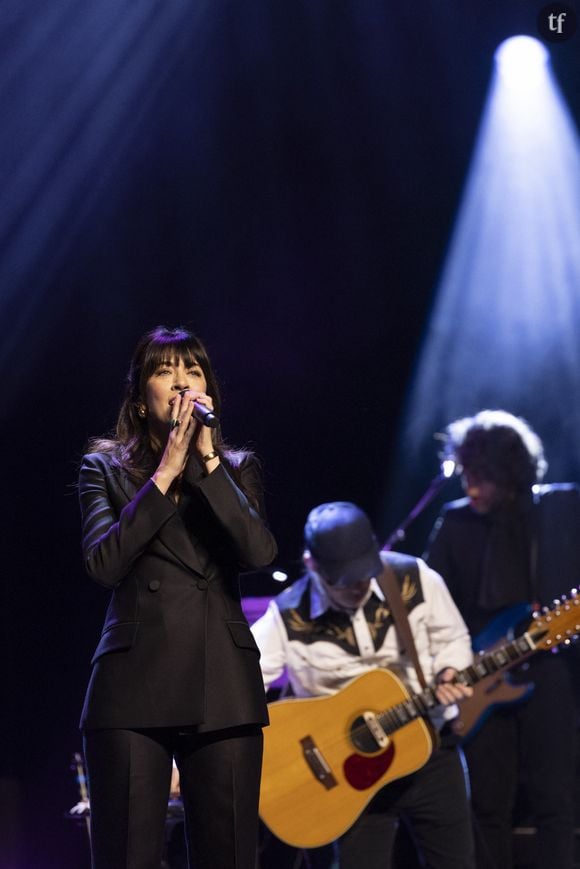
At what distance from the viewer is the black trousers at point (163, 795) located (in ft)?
6.98

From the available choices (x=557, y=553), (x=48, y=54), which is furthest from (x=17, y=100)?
A: (x=557, y=553)

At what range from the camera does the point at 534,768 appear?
4582 millimetres

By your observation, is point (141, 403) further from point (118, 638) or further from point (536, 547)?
point (536, 547)

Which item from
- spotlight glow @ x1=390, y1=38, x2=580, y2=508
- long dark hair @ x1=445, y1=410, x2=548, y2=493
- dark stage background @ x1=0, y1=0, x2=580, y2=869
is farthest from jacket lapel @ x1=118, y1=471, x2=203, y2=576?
spotlight glow @ x1=390, y1=38, x2=580, y2=508

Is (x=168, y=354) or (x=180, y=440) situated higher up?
(x=168, y=354)

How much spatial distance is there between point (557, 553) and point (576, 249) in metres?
2.14

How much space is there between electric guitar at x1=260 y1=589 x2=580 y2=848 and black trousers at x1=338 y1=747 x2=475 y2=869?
78 millimetres

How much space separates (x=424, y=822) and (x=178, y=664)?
6.89ft

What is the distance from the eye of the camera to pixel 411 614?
159 inches

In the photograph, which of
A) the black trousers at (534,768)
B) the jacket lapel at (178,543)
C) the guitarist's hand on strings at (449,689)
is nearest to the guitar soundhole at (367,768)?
the guitarist's hand on strings at (449,689)

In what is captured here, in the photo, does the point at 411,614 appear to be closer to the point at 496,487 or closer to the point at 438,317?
the point at 496,487

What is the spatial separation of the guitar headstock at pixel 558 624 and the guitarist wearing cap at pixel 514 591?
0.25 m

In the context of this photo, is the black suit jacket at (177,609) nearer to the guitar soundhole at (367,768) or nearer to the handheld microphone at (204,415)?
the handheld microphone at (204,415)

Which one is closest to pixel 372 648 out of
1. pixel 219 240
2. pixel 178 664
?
pixel 178 664
